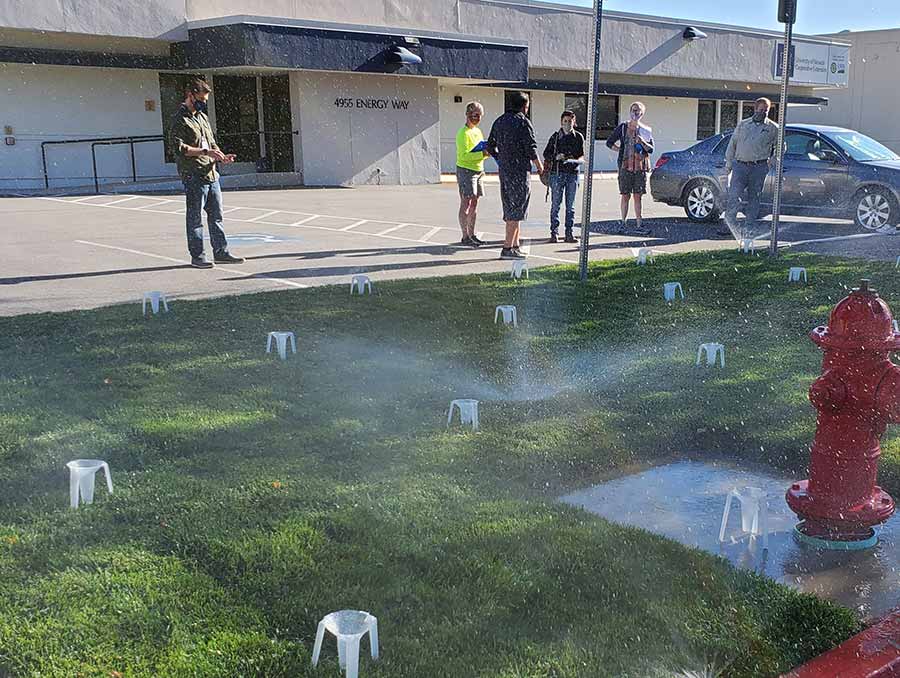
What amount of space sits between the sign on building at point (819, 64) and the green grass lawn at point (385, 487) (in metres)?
34.6

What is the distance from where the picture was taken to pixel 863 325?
11.8 feet

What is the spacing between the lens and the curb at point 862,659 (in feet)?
9.03

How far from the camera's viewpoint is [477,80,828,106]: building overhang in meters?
32.2

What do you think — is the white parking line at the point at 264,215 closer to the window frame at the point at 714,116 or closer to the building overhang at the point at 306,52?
the building overhang at the point at 306,52

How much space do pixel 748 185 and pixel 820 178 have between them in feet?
7.82

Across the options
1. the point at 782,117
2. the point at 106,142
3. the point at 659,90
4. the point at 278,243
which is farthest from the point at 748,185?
the point at 659,90

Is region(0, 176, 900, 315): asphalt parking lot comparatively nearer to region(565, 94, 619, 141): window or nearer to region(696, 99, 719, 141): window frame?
region(565, 94, 619, 141): window

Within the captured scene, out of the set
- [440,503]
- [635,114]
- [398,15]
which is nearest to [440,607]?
[440,503]

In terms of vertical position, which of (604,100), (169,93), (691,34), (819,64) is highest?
(691,34)

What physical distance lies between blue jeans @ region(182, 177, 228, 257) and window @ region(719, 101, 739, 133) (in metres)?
33.7

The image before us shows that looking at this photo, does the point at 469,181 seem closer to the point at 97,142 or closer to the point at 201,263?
the point at 201,263

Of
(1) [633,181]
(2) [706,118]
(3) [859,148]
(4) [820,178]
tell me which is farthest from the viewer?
(2) [706,118]

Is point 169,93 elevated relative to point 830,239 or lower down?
elevated

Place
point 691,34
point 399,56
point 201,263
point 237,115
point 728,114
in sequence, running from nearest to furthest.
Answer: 1. point 201,263
2. point 399,56
3. point 237,115
4. point 691,34
5. point 728,114
